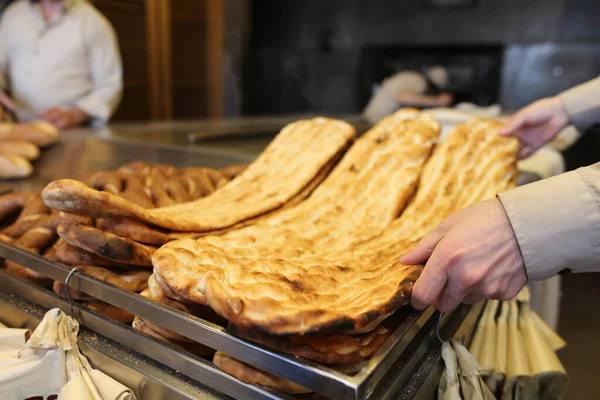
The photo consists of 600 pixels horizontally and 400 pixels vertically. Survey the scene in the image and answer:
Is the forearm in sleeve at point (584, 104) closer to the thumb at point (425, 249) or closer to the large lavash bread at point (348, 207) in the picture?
the large lavash bread at point (348, 207)

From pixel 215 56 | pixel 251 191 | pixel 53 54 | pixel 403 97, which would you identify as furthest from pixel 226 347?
pixel 215 56

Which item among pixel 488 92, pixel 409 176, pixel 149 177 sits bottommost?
pixel 488 92

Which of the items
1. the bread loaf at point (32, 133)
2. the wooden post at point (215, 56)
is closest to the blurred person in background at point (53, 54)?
the bread loaf at point (32, 133)

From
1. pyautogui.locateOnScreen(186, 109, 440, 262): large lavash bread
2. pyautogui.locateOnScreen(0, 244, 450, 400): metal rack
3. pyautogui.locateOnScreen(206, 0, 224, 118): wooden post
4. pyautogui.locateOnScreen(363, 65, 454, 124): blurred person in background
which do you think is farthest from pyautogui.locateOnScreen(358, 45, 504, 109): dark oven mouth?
pyautogui.locateOnScreen(0, 244, 450, 400): metal rack

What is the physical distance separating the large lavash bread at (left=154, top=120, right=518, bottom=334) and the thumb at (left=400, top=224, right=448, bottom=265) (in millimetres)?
19

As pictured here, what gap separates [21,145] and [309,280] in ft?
4.94

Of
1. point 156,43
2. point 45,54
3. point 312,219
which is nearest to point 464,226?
point 312,219

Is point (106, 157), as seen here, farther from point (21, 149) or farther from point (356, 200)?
point (356, 200)

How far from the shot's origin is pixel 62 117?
2414 millimetres

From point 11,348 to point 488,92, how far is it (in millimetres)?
6193

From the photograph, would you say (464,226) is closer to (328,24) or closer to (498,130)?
(498,130)

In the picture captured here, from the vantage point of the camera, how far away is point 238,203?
3.37 feet

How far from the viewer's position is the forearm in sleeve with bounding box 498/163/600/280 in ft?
2.17

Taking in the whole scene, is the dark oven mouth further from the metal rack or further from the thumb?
the metal rack
